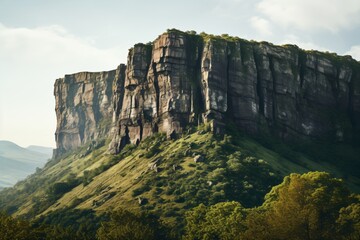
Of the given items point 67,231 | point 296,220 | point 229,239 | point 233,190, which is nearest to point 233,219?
point 229,239

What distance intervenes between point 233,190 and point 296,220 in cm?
7295

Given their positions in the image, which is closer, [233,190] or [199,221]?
[199,221]

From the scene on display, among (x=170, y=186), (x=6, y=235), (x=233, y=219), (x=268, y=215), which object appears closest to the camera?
(x=6, y=235)

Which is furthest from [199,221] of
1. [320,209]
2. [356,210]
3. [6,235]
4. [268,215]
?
[6,235]

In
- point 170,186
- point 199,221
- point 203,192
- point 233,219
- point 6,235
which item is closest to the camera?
point 6,235

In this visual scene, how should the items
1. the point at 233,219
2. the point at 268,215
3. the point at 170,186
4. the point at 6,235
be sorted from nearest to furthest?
the point at 6,235, the point at 268,215, the point at 233,219, the point at 170,186

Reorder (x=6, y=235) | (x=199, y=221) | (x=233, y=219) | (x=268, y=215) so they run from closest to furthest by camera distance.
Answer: (x=6, y=235), (x=268, y=215), (x=233, y=219), (x=199, y=221)

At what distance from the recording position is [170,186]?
199875 millimetres

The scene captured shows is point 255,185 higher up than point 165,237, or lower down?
higher up

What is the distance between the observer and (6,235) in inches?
3979

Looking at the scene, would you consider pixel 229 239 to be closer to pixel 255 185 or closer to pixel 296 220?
pixel 296 220

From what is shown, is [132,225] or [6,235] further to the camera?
[132,225]

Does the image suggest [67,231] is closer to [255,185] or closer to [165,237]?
[165,237]

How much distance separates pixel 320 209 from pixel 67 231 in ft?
221
